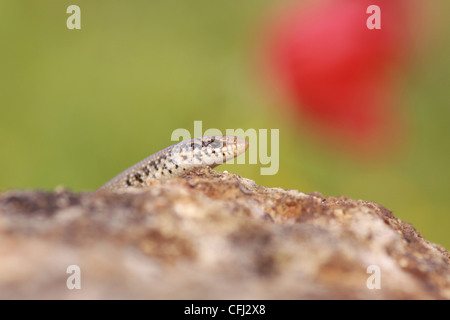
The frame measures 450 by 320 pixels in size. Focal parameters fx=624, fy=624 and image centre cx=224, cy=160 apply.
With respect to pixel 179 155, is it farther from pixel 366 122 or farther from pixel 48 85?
pixel 48 85

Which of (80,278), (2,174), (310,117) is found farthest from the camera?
(2,174)


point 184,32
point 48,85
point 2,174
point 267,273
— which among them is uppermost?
point 184,32

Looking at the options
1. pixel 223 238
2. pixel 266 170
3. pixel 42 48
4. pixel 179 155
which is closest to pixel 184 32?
pixel 42 48

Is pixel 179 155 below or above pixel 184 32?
below

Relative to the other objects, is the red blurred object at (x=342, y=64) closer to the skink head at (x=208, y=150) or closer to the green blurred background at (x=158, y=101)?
the green blurred background at (x=158, y=101)

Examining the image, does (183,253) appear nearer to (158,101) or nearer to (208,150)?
(208,150)

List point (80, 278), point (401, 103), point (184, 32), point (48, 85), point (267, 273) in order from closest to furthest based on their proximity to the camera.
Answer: point (80, 278) < point (267, 273) < point (401, 103) < point (48, 85) < point (184, 32)

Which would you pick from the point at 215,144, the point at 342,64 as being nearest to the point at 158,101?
the point at 342,64
